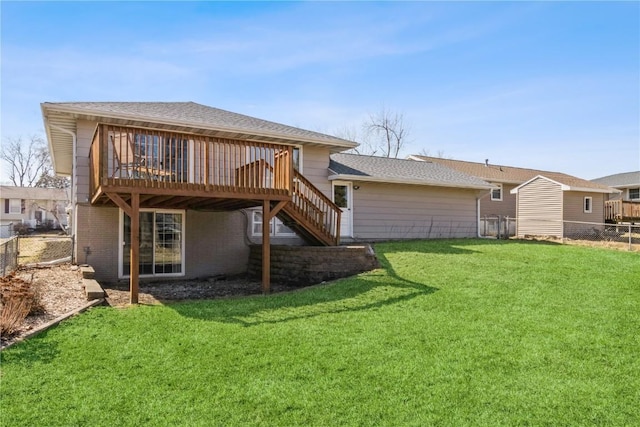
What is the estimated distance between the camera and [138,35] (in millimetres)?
9344

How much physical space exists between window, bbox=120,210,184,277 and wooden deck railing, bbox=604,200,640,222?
21034 mm

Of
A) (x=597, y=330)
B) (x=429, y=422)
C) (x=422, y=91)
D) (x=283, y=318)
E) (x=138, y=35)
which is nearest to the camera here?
(x=429, y=422)

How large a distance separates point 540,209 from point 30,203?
143 feet

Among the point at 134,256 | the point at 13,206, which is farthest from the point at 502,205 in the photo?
the point at 13,206

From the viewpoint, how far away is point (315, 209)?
10.8 meters

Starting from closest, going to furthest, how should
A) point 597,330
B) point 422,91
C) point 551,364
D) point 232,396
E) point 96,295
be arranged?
point 232,396 → point 551,364 → point 597,330 → point 96,295 → point 422,91

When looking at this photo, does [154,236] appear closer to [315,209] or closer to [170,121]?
[170,121]

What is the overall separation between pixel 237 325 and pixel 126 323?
1496 millimetres

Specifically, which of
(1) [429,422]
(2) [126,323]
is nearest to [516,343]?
(1) [429,422]

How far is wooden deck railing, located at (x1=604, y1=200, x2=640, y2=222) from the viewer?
2142 centimetres

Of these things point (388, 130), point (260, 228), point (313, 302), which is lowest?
point (313, 302)

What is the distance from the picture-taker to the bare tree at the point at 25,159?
43.7 m

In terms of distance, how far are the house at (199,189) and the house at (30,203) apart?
29945mm

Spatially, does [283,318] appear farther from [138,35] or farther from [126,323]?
[138,35]
